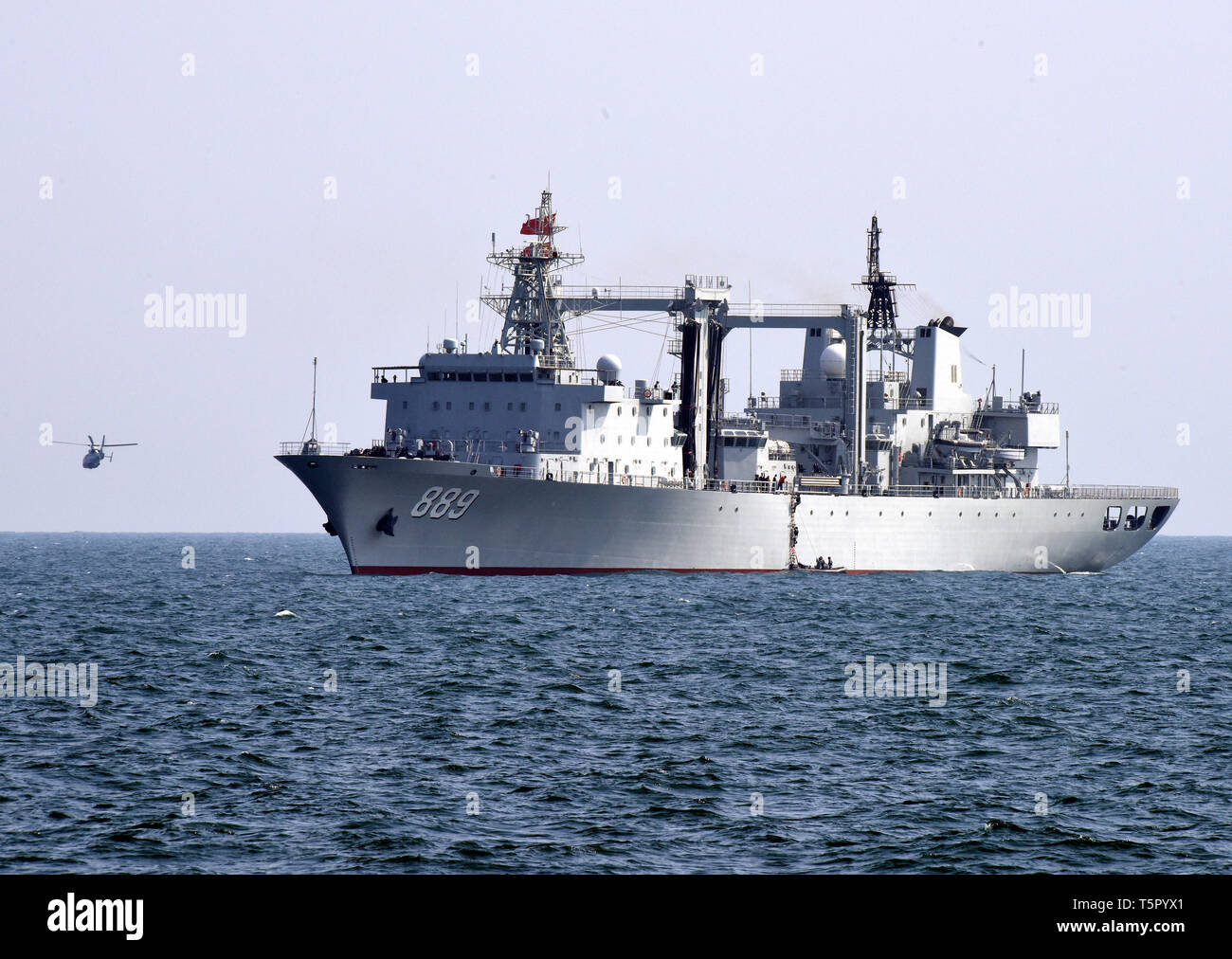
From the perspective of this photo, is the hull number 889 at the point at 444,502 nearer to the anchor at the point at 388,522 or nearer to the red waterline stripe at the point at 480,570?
the anchor at the point at 388,522

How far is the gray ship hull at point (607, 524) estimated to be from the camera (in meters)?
50.7

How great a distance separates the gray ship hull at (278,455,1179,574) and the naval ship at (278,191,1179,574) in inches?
3.2

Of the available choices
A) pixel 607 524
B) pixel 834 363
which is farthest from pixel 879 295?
pixel 607 524

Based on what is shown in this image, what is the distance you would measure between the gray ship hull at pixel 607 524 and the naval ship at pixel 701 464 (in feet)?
0.27

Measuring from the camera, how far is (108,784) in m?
18.3

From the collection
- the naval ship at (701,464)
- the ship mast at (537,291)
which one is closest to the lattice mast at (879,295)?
the naval ship at (701,464)

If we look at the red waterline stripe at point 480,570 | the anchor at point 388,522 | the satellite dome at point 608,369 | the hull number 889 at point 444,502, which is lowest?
the red waterline stripe at point 480,570

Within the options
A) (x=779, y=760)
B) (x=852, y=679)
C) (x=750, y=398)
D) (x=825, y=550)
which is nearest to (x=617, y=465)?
(x=825, y=550)

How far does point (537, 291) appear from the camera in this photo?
60688 millimetres

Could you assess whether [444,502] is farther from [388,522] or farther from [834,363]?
[834,363]

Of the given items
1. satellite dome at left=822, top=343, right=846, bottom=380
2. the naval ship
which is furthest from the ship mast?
satellite dome at left=822, top=343, right=846, bottom=380

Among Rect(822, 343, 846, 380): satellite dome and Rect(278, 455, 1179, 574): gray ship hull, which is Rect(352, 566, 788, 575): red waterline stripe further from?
Rect(822, 343, 846, 380): satellite dome
